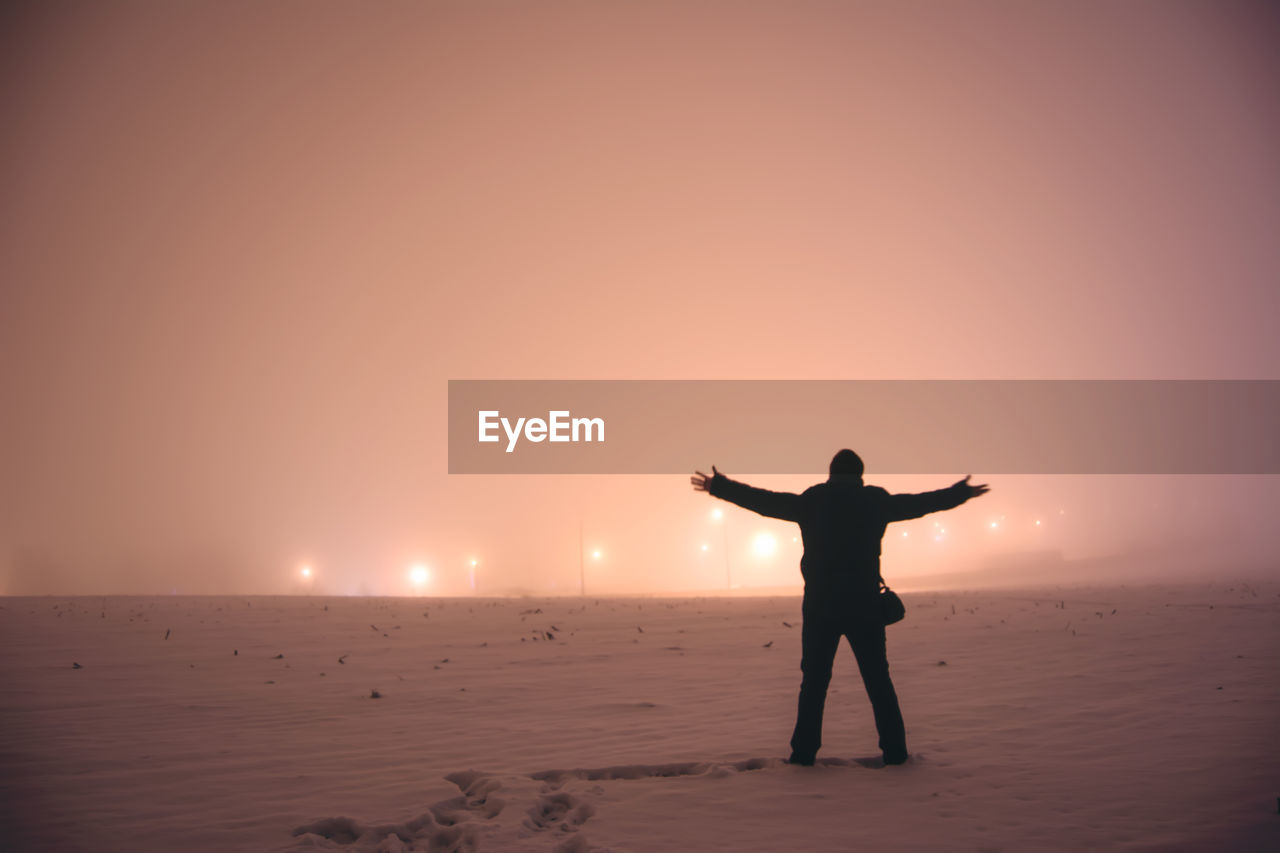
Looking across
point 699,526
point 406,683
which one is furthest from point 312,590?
point 406,683

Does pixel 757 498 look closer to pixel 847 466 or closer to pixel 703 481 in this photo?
pixel 703 481

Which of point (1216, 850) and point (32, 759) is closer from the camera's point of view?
point (1216, 850)

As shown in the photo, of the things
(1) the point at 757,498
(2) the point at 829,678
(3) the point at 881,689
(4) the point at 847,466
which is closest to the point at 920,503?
(4) the point at 847,466

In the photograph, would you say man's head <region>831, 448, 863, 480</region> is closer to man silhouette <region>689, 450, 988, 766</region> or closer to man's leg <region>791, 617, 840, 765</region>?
man silhouette <region>689, 450, 988, 766</region>

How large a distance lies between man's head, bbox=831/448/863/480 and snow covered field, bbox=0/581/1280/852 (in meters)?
2.59

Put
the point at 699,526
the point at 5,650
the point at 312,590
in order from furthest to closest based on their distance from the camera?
the point at 699,526 < the point at 312,590 < the point at 5,650

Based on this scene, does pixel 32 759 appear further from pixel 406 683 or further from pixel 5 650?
pixel 5 650

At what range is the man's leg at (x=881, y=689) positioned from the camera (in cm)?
648

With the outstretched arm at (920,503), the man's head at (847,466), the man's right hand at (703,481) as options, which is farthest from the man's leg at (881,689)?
the man's right hand at (703,481)

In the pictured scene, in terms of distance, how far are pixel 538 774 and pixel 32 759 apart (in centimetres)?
464

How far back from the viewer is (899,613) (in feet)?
21.6

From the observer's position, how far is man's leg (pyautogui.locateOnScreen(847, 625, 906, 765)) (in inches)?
255

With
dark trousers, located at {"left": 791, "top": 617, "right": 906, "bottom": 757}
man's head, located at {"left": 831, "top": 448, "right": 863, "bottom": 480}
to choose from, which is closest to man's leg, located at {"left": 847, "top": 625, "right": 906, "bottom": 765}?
dark trousers, located at {"left": 791, "top": 617, "right": 906, "bottom": 757}

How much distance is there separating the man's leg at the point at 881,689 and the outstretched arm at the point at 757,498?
1205 mm
